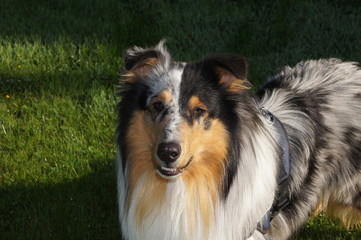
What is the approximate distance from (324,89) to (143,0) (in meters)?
4.65

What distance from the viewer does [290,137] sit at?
398 centimetres

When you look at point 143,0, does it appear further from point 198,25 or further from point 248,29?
point 248,29

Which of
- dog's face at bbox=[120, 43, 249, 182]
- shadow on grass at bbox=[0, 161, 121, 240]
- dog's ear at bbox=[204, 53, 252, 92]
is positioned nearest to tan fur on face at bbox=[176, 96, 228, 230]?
dog's face at bbox=[120, 43, 249, 182]

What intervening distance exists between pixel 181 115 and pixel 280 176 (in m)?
0.90

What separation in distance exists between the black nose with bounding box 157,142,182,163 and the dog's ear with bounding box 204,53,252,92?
1.86ft

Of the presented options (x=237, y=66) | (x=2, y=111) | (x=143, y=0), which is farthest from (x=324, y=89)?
(x=143, y=0)

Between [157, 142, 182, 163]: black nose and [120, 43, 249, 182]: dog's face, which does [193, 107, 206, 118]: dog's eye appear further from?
[157, 142, 182, 163]: black nose

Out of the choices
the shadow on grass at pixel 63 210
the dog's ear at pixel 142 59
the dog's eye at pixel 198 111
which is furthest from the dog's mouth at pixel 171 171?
the shadow on grass at pixel 63 210

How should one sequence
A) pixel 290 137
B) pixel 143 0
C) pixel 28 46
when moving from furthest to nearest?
pixel 143 0 → pixel 28 46 → pixel 290 137

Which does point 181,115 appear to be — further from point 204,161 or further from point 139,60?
point 139,60

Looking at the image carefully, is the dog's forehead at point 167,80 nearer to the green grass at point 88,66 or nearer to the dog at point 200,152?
the dog at point 200,152

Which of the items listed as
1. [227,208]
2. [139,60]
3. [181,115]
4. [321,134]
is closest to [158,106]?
[181,115]

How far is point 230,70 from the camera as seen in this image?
3.34 metres

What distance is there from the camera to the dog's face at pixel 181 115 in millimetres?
3307
